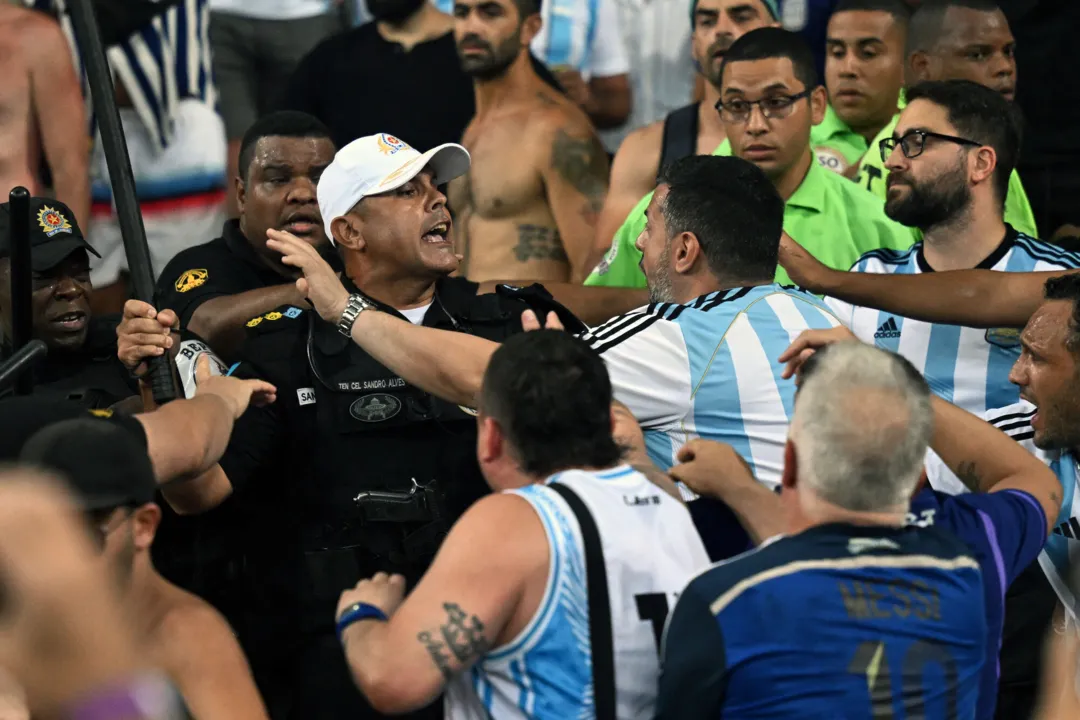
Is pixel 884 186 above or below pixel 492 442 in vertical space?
below

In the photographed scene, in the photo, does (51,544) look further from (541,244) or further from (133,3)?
(133,3)

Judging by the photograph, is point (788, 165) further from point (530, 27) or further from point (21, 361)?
point (21, 361)

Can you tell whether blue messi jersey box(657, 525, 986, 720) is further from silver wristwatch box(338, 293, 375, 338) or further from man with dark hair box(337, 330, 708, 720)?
silver wristwatch box(338, 293, 375, 338)

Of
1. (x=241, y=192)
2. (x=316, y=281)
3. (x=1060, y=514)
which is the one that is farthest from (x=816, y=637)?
(x=241, y=192)

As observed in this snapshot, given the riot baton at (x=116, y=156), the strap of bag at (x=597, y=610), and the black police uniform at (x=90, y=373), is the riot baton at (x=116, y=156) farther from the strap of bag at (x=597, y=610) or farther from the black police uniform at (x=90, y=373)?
the strap of bag at (x=597, y=610)

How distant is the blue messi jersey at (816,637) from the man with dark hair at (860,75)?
371 centimetres

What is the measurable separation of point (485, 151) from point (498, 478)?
A: 356 cm

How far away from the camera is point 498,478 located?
2988 mm

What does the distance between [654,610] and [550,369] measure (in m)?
0.49

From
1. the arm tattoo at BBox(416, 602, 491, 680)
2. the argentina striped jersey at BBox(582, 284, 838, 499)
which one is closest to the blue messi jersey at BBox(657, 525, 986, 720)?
the arm tattoo at BBox(416, 602, 491, 680)

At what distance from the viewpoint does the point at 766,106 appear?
5.31m

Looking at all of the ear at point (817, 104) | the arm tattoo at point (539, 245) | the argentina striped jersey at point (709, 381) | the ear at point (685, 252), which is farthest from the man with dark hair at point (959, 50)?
the argentina striped jersey at point (709, 381)

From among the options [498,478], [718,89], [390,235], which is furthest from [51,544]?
[718,89]

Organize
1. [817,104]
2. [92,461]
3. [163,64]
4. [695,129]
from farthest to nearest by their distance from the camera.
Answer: [163,64] < [695,129] < [817,104] < [92,461]
